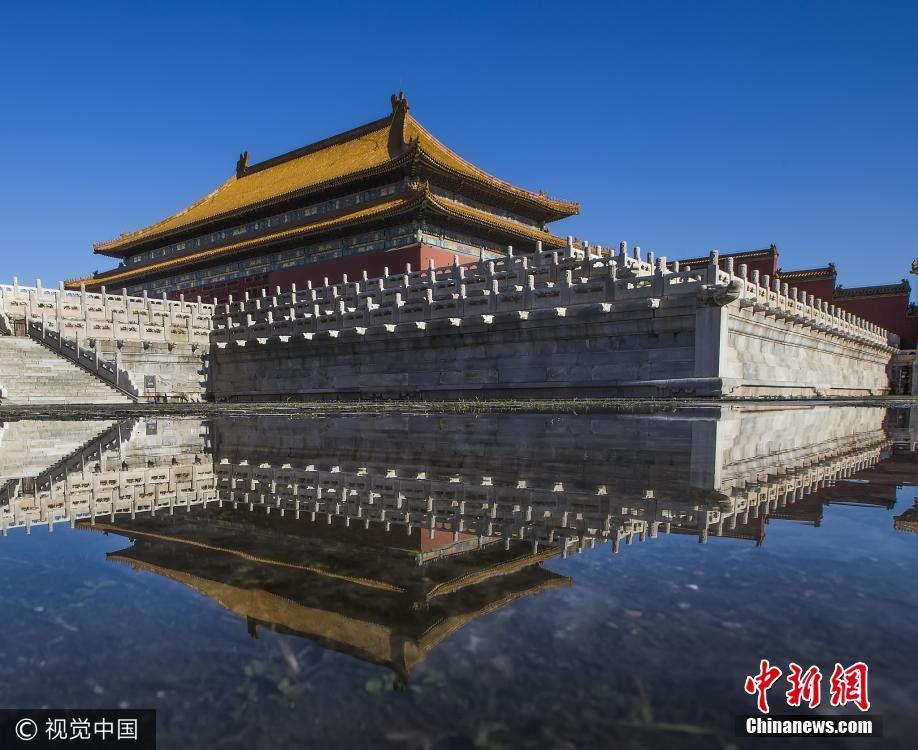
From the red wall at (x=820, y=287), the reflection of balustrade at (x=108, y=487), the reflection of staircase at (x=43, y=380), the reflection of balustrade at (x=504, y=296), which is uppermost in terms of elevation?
the red wall at (x=820, y=287)

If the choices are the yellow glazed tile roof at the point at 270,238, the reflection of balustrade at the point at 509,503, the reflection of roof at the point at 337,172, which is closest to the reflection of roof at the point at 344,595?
the reflection of balustrade at the point at 509,503

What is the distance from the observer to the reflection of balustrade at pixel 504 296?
537 inches

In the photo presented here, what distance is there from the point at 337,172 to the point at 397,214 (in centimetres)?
697

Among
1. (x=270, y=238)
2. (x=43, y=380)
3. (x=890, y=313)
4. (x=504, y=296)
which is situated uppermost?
(x=270, y=238)

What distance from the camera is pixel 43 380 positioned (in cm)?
1852

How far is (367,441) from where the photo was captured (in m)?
7.22

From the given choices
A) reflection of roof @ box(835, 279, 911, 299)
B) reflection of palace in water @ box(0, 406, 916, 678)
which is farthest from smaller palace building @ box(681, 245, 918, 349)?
reflection of palace in water @ box(0, 406, 916, 678)

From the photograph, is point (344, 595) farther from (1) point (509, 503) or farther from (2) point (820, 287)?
(2) point (820, 287)

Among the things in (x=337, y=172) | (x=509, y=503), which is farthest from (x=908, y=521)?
(x=337, y=172)

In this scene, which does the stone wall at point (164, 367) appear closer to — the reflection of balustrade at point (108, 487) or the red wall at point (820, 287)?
the reflection of balustrade at point (108, 487)

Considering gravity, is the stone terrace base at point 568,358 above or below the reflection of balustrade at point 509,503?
above

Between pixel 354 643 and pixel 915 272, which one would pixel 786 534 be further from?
pixel 915 272

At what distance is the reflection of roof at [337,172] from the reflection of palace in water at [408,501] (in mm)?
19016

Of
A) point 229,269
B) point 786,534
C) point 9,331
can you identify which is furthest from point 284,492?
point 229,269
